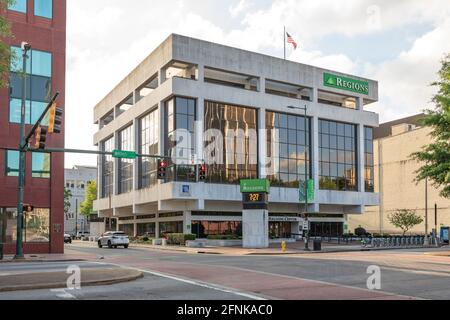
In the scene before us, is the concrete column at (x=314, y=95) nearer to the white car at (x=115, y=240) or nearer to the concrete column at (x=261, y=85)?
the concrete column at (x=261, y=85)

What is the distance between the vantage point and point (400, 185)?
83250mm

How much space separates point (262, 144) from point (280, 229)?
439 inches

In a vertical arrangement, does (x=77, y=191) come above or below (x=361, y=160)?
below

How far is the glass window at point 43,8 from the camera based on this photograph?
39097 mm

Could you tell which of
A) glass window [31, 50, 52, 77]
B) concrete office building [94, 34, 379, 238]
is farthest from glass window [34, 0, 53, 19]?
concrete office building [94, 34, 379, 238]

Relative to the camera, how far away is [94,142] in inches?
3423

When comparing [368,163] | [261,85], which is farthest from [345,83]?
[261,85]

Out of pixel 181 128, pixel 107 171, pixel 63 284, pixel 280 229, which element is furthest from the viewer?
pixel 107 171

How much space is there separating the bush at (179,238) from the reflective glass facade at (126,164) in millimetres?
16879

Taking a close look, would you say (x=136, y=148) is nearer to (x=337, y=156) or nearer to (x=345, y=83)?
(x=337, y=156)

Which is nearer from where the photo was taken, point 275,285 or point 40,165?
point 275,285

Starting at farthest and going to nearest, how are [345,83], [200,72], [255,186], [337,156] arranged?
1. [345,83]
2. [337,156]
3. [200,72]
4. [255,186]
